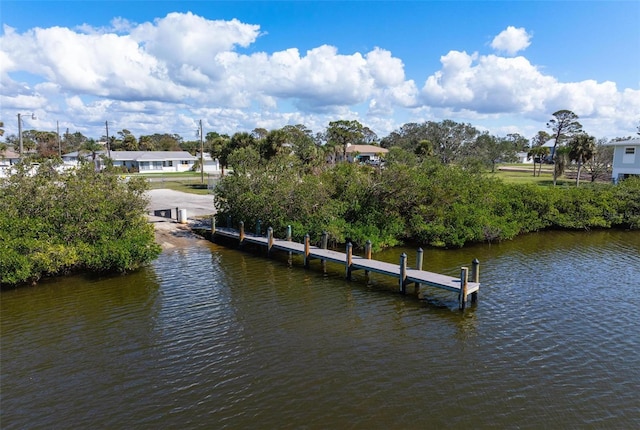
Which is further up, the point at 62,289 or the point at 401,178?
the point at 401,178

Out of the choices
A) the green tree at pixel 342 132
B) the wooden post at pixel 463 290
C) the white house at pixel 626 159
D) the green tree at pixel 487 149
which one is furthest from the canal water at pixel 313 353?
the green tree at pixel 487 149

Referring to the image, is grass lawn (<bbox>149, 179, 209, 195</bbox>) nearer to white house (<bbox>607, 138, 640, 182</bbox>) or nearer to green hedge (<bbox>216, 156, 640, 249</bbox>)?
green hedge (<bbox>216, 156, 640, 249</bbox>)

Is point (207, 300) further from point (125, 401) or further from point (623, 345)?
point (623, 345)

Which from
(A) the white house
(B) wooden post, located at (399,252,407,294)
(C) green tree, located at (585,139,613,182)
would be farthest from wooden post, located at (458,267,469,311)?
(C) green tree, located at (585,139,613,182)

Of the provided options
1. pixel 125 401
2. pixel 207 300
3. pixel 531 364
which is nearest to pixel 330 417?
pixel 125 401

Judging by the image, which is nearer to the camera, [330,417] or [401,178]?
[330,417]

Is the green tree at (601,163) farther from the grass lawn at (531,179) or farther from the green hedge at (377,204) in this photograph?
the green hedge at (377,204)

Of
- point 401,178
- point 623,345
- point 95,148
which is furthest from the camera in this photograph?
point 95,148
